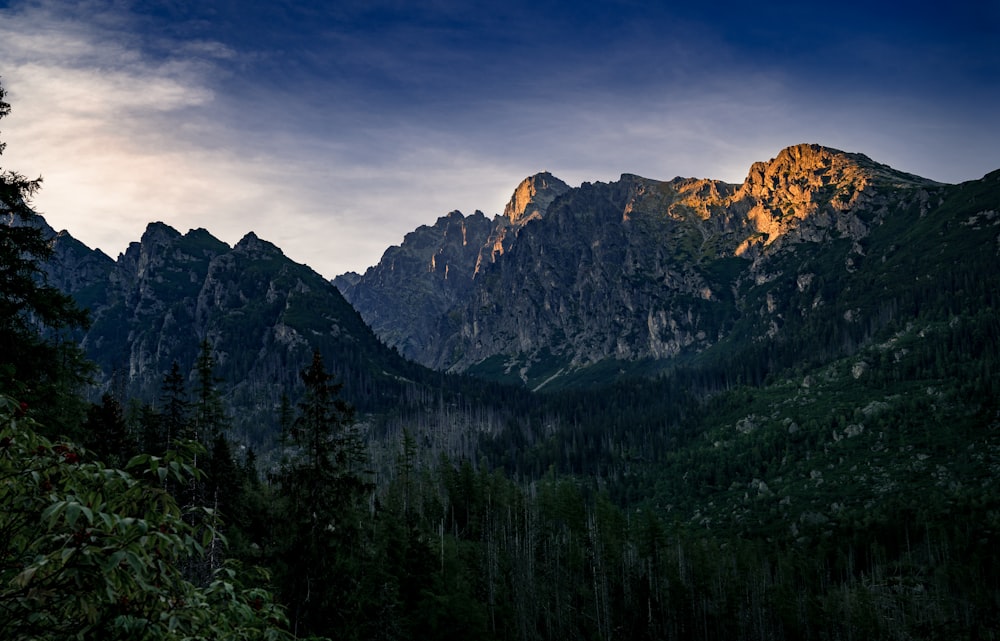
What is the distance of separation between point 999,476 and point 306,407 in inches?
7260

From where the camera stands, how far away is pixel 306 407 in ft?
119

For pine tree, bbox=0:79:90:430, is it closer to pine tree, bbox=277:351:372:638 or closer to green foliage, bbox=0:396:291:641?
pine tree, bbox=277:351:372:638

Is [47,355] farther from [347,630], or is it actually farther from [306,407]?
[347,630]

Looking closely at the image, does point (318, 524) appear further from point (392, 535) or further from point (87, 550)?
point (87, 550)

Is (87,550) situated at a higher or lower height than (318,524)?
higher

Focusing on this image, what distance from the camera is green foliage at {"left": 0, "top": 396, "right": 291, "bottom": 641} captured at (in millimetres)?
5289

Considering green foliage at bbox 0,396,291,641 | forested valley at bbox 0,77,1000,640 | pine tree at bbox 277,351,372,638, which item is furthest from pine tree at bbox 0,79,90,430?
green foliage at bbox 0,396,291,641

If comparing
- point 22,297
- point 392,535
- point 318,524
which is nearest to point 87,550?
point 22,297

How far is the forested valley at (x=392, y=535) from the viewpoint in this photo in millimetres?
6184

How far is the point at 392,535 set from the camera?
5469cm

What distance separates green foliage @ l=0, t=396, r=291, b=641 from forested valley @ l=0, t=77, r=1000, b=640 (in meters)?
0.03

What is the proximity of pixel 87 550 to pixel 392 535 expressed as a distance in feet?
173

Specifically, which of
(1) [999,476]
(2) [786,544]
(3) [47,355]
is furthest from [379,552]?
(1) [999,476]

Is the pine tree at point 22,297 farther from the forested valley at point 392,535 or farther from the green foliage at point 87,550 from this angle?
the green foliage at point 87,550
